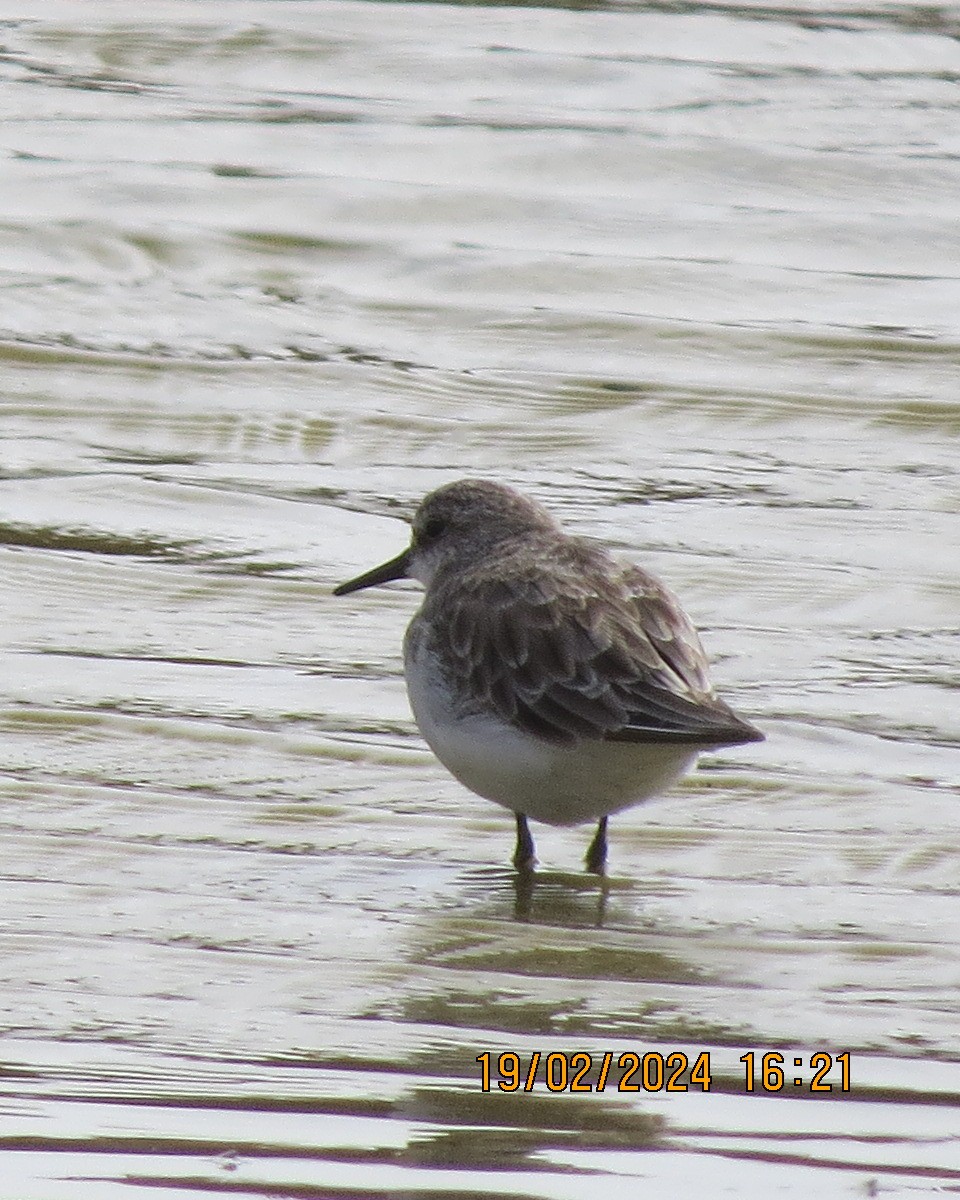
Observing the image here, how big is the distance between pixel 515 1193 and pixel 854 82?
322 inches

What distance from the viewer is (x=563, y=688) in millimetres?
4414

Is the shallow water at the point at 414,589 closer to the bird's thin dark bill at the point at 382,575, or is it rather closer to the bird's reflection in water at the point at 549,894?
the bird's reflection in water at the point at 549,894

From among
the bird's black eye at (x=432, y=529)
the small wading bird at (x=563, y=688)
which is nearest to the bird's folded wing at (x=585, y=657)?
the small wading bird at (x=563, y=688)

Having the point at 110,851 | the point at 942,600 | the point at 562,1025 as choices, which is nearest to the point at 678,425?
the point at 942,600

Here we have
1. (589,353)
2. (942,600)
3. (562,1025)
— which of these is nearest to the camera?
(562,1025)

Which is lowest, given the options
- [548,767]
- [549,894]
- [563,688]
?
[549,894]

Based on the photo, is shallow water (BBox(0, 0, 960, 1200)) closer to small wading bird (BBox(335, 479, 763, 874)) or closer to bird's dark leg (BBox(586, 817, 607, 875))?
bird's dark leg (BBox(586, 817, 607, 875))

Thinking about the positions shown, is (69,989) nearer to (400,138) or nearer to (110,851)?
(110,851)

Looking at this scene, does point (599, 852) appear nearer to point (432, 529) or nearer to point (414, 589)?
point (432, 529)

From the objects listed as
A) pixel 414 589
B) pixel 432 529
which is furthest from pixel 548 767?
pixel 414 589

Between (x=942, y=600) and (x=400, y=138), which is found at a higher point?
(x=400, y=138)

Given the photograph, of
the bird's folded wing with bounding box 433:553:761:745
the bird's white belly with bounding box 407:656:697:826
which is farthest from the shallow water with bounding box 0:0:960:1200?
the bird's folded wing with bounding box 433:553:761:745

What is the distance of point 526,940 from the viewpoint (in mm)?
4059

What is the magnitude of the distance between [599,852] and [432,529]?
107 cm
